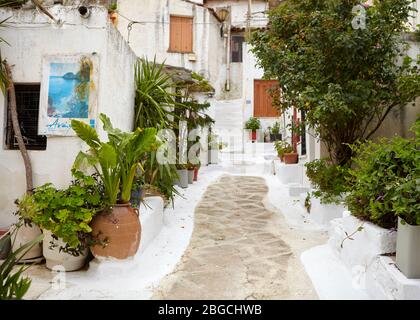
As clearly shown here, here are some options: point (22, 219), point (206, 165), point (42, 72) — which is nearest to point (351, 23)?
point (42, 72)

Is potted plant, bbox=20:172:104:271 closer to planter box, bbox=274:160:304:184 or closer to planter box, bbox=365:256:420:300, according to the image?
planter box, bbox=365:256:420:300

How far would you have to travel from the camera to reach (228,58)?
2009 cm

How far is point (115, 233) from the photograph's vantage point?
4020 mm

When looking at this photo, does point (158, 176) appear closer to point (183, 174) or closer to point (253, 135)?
point (183, 174)

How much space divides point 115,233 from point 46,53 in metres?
2.71

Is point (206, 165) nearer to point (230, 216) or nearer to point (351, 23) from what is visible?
point (230, 216)

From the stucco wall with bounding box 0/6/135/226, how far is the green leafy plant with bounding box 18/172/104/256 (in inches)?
32.3

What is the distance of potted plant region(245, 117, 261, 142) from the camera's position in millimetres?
19141

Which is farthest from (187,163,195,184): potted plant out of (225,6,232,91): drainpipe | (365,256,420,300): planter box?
(225,6,232,91): drainpipe

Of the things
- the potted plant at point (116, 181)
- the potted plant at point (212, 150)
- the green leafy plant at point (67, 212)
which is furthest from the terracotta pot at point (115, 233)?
the potted plant at point (212, 150)

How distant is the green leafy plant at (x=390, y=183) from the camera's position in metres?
2.98

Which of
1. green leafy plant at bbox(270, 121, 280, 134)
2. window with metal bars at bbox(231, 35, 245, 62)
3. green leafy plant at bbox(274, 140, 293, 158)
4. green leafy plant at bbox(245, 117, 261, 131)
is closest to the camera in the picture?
green leafy plant at bbox(274, 140, 293, 158)

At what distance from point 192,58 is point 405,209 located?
1393cm

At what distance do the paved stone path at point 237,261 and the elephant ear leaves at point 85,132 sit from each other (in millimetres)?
1804
